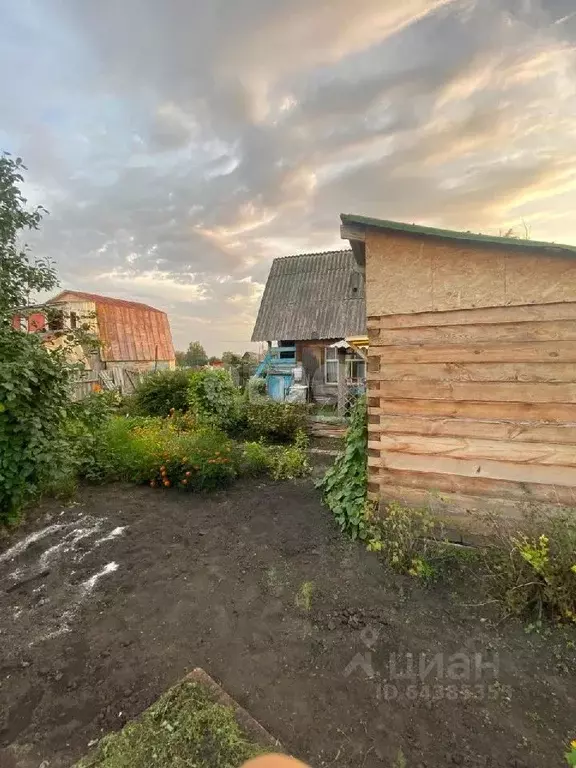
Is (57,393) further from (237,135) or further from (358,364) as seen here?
(358,364)

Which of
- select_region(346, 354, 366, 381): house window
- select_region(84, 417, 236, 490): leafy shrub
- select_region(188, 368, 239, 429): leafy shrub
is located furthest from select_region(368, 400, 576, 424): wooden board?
select_region(346, 354, 366, 381): house window

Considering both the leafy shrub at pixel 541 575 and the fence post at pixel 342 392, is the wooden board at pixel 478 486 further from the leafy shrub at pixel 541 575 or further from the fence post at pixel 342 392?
the fence post at pixel 342 392

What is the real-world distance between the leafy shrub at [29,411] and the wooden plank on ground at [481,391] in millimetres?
3967

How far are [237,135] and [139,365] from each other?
1726cm

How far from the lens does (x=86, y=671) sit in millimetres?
2562

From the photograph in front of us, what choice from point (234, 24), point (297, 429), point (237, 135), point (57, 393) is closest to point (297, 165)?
point (237, 135)

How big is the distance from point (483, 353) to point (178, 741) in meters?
4.00

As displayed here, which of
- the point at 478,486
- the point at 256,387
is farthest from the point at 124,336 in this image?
the point at 478,486

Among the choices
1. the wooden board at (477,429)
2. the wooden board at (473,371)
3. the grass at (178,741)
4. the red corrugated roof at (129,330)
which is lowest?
the grass at (178,741)

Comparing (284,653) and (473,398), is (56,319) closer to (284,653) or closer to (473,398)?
(284,653)

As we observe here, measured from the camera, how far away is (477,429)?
3.77 meters

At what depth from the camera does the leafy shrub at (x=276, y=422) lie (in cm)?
904

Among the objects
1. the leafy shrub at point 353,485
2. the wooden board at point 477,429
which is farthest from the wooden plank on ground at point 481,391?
the leafy shrub at point 353,485

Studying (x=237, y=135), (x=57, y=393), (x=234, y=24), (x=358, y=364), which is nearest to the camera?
(x=57, y=393)
